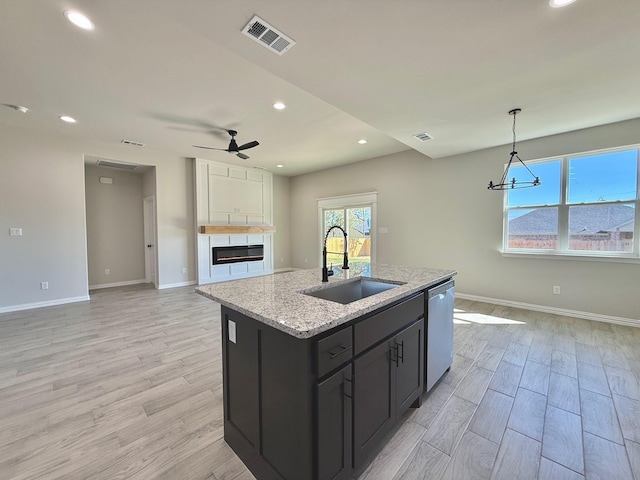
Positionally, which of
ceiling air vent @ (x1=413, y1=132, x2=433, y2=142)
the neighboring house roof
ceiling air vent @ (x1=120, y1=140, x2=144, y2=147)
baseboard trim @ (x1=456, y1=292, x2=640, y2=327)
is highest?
ceiling air vent @ (x1=120, y1=140, x2=144, y2=147)

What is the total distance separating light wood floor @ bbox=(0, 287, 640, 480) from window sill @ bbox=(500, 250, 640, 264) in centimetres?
93

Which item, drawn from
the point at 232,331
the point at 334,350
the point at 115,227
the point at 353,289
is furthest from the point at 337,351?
the point at 115,227

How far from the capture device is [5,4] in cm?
186

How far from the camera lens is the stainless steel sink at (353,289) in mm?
1975

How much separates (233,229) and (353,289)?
498cm

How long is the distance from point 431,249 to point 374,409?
4.44 metres

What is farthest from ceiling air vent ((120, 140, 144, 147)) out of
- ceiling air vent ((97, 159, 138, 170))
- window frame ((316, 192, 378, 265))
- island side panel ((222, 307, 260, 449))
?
island side panel ((222, 307, 260, 449))

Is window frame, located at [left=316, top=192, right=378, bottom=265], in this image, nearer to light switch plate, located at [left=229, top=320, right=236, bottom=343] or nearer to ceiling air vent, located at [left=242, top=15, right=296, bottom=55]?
ceiling air vent, located at [left=242, top=15, right=296, bottom=55]

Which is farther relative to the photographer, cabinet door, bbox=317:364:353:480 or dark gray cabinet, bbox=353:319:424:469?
dark gray cabinet, bbox=353:319:424:469

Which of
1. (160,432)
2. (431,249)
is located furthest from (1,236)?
(431,249)

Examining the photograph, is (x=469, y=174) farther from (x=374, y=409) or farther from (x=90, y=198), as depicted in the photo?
(x=90, y=198)

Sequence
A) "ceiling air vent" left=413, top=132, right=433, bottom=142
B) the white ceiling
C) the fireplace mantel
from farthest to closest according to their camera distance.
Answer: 1. the fireplace mantel
2. "ceiling air vent" left=413, top=132, right=433, bottom=142
3. the white ceiling

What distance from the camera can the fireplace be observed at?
643 cm

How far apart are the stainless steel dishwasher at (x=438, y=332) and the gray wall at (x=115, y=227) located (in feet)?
23.0
